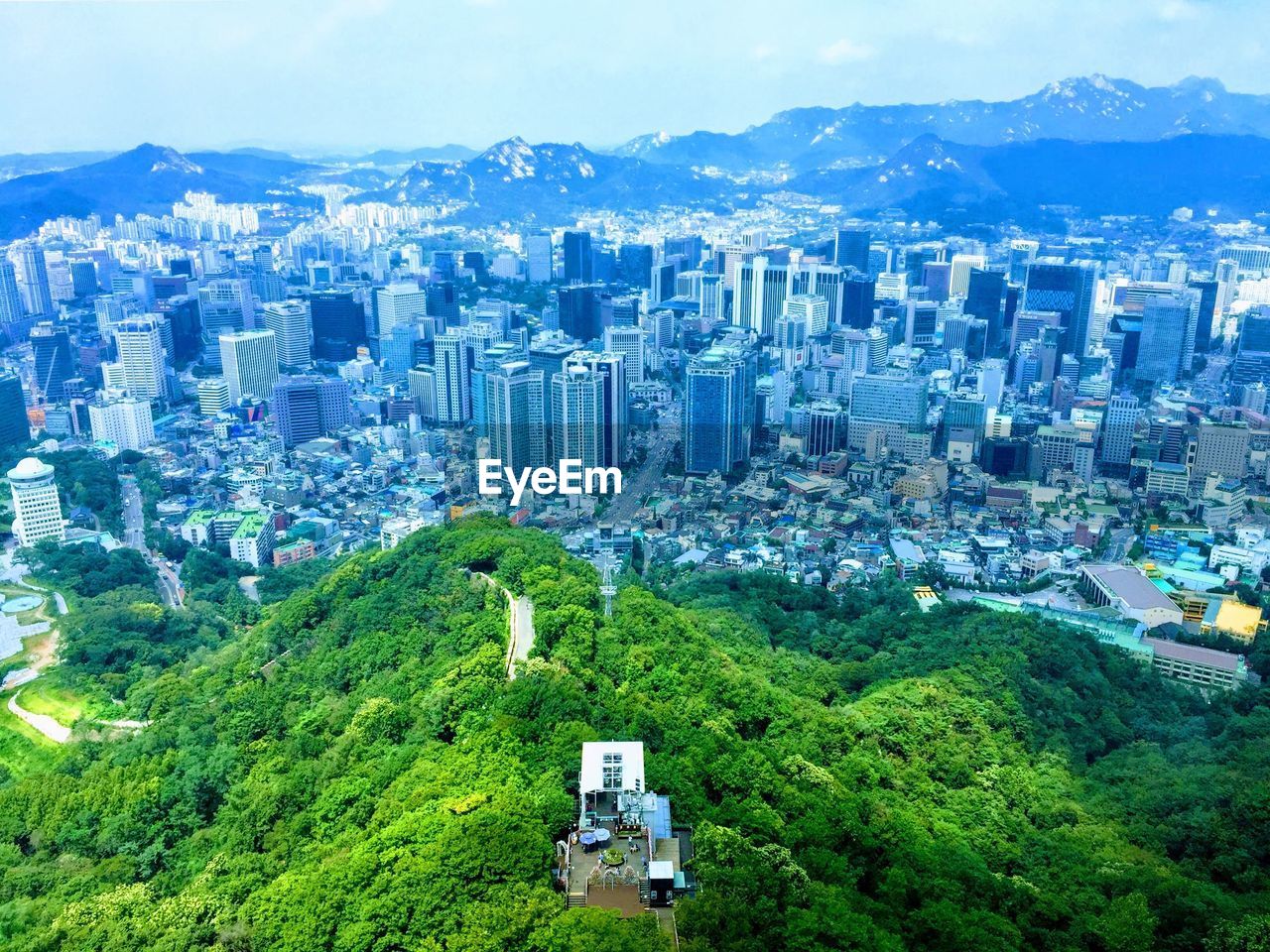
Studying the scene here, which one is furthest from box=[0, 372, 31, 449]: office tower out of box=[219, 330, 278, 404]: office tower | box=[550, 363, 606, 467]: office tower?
box=[550, 363, 606, 467]: office tower

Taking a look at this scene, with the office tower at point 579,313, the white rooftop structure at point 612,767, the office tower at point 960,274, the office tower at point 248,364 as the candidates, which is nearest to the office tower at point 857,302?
the office tower at point 960,274

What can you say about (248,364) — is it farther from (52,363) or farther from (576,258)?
(576,258)

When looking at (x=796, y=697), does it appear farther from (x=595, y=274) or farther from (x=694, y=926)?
(x=595, y=274)

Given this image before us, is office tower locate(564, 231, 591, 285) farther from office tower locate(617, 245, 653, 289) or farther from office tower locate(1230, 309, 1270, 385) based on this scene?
office tower locate(1230, 309, 1270, 385)

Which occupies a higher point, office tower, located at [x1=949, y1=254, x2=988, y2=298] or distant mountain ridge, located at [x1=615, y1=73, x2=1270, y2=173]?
distant mountain ridge, located at [x1=615, y1=73, x2=1270, y2=173]

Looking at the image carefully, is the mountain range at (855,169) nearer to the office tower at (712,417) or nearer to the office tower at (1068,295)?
the office tower at (1068,295)
